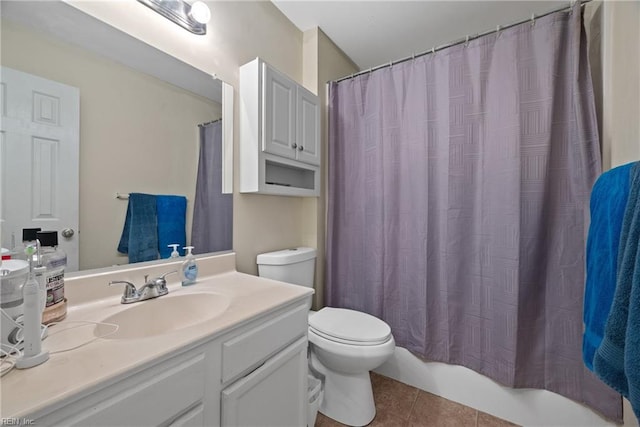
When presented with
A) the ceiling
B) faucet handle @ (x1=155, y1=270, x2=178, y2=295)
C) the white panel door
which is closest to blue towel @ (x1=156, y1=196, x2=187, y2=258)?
faucet handle @ (x1=155, y1=270, x2=178, y2=295)

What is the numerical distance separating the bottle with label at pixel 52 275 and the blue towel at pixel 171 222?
1.10 feet

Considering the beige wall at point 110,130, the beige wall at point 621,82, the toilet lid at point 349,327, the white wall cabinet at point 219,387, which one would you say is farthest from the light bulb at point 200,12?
the beige wall at point 621,82

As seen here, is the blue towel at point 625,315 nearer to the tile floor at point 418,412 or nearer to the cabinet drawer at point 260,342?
the cabinet drawer at point 260,342

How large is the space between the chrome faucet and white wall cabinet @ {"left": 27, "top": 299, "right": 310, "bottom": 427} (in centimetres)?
41

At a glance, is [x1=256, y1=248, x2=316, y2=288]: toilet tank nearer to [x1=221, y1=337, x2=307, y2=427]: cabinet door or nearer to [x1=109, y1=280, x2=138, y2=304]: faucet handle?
[x1=221, y1=337, x2=307, y2=427]: cabinet door

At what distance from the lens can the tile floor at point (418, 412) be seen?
133 cm

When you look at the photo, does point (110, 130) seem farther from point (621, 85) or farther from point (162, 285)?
point (621, 85)

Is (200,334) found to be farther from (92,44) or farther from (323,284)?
(323,284)

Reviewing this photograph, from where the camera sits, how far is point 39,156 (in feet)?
2.54

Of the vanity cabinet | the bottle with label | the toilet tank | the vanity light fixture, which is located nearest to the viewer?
the vanity cabinet

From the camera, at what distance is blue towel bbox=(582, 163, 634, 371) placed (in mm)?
733

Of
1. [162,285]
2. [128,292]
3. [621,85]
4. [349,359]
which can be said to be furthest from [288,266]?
[621,85]

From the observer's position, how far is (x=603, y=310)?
0.75 m

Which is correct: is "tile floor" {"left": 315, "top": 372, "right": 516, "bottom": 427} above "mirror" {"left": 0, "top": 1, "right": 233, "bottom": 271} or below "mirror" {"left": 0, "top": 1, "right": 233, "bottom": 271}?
below
